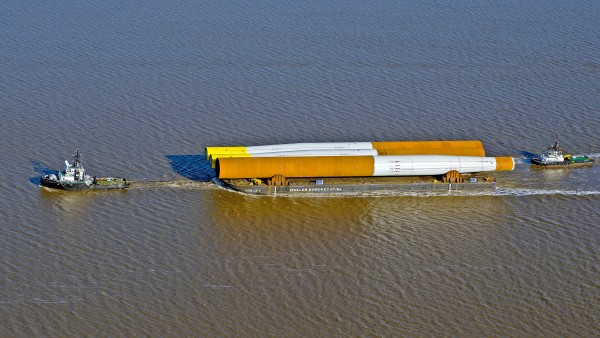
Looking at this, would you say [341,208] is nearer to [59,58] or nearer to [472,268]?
[472,268]

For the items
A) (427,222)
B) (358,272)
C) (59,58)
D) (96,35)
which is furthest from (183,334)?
(96,35)

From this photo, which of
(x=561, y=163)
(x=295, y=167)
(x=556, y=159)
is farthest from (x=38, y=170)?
(x=561, y=163)

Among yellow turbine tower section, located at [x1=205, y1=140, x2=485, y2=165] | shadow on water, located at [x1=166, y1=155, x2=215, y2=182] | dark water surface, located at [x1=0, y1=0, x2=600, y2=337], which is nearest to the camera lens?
dark water surface, located at [x1=0, y1=0, x2=600, y2=337]

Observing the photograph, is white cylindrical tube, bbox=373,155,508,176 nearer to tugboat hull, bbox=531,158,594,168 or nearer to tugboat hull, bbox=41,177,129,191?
tugboat hull, bbox=531,158,594,168

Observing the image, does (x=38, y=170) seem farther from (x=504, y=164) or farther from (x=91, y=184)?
(x=504, y=164)

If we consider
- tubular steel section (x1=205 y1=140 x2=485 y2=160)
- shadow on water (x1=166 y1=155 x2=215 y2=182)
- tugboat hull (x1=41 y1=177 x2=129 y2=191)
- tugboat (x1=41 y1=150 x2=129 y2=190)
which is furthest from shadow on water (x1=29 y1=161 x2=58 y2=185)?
tubular steel section (x1=205 y1=140 x2=485 y2=160)

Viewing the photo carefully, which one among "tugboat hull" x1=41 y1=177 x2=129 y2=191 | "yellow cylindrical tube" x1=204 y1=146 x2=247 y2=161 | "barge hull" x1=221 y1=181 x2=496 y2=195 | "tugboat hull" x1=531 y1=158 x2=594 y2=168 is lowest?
"barge hull" x1=221 y1=181 x2=496 y2=195

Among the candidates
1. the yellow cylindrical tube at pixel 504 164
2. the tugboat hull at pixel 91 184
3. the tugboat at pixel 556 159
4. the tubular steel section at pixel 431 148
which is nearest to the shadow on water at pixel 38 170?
the tugboat hull at pixel 91 184
